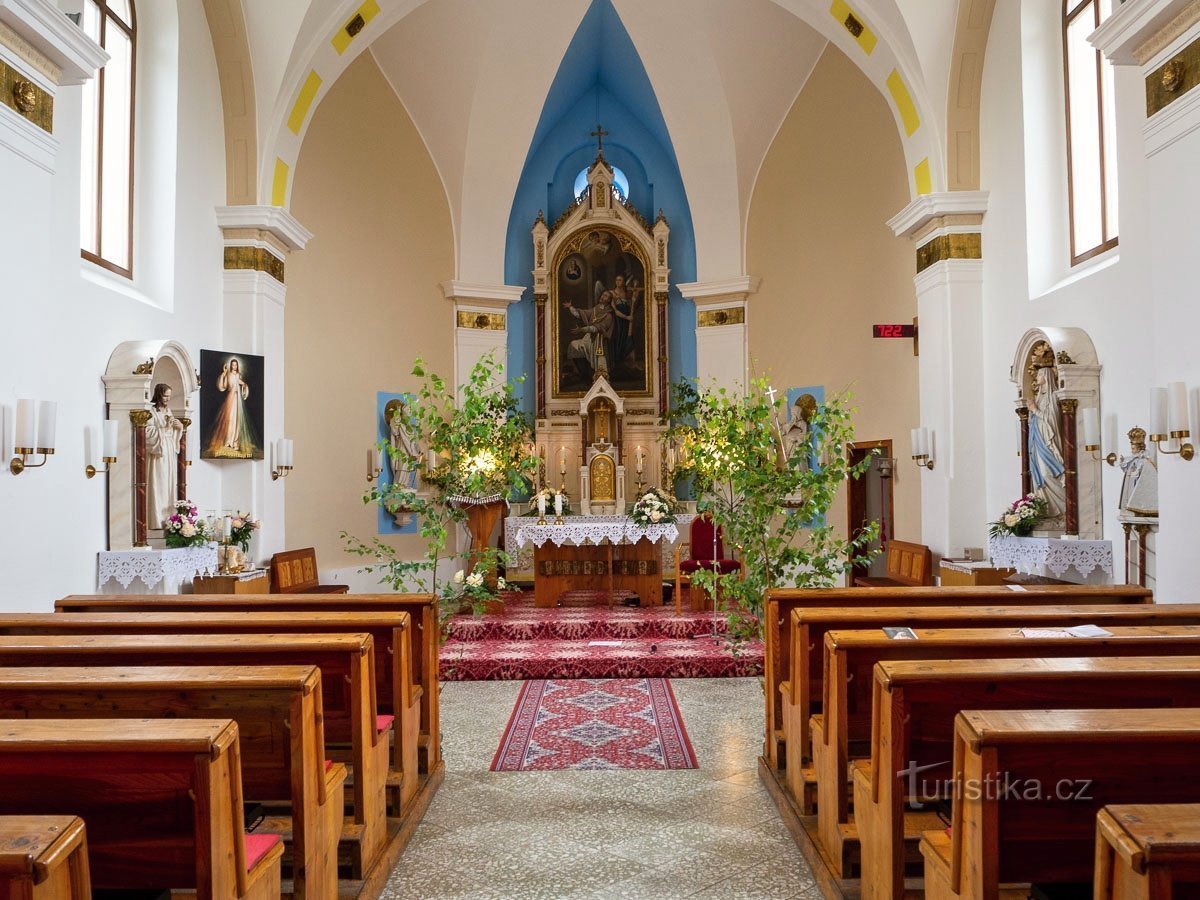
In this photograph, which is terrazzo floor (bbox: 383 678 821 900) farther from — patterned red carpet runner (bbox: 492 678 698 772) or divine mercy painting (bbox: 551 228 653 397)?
divine mercy painting (bbox: 551 228 653 397)

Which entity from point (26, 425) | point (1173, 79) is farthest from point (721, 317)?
point (26, 425)

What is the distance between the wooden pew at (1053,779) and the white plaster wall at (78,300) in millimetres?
4989

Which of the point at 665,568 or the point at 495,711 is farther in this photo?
the point at 665,568

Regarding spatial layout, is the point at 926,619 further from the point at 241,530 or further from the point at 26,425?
the point at 241,530

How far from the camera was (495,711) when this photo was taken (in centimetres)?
607

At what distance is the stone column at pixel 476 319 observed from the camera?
12.3 metres

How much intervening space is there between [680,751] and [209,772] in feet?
11.3

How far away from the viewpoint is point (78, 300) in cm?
637

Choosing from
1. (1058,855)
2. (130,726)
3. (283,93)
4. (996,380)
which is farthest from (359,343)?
(1058,855)

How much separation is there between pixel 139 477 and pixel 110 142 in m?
2.76

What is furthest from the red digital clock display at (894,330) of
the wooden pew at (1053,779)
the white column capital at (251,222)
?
the wooden pew at (1053,779)

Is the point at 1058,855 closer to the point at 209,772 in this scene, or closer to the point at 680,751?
the point at 209,772

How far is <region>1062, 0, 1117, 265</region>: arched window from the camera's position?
283 inches

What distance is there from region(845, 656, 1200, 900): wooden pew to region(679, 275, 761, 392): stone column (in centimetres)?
955
